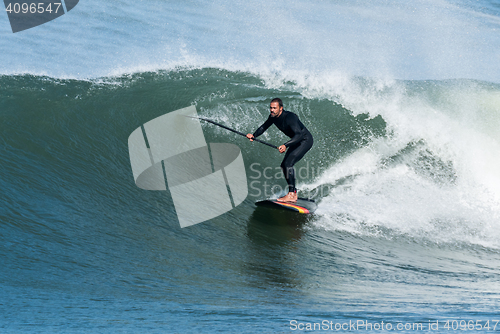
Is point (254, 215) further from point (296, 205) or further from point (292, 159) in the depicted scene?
point (292, 159)

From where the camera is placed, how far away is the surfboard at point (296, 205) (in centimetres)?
623

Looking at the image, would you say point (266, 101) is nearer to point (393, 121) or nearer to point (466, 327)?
point (393, 121)

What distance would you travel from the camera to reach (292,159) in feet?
20.7

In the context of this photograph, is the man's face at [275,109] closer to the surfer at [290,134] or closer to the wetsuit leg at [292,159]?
the surfer at [290,134]

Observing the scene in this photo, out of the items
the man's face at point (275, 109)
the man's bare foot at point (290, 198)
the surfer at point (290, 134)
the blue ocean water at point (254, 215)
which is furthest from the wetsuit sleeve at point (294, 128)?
the blue ocean water at point (254, 215)

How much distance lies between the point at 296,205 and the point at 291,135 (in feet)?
3.32

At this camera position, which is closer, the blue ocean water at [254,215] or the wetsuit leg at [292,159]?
the blue ocean water at [254,215]

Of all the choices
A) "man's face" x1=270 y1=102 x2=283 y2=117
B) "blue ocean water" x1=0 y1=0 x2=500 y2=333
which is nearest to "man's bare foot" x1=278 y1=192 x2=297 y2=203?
"blue ocean water" x1=0 y1=0 x2=500 y2=333

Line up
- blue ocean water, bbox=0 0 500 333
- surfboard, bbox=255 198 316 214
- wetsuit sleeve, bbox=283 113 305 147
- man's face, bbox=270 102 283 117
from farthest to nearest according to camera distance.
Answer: surfboard, bbox=255 198 316 214
wetsuit sleeve, bbox=283 113 305 147
man's face, bbox=270 102 283 117
blue ocean water, bbox=0 0 500 333

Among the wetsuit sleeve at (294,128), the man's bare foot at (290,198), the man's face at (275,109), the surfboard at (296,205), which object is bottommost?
the surfboard at (296,205)

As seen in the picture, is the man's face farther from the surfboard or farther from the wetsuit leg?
the surfboard

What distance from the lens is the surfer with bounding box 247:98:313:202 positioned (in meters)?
6.00

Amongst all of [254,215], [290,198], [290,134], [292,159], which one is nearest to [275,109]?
[290,134]

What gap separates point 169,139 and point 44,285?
4.38m
